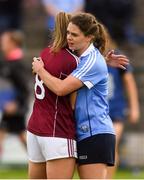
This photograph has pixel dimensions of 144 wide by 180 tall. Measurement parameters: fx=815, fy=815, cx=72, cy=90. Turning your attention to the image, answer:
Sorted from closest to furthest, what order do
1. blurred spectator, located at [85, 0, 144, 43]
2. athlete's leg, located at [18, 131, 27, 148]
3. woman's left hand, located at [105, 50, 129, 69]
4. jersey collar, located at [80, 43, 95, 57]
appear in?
jersey collar, located at [80, 43, 95, 57] → woman's left hand, located at [105, 50, 129, 69] → athlete's leg, located at [18, 131, 27, 148] → blurred spectator, located at [85, 0, 144, 43]

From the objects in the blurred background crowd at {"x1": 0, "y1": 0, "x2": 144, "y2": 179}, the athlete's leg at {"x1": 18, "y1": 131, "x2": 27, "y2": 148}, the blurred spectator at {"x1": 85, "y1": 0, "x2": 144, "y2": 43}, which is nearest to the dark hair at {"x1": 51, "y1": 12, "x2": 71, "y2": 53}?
the blurred background crowd at {"x1": 0, "y1": 0, "x2": 144, "y2": 179}

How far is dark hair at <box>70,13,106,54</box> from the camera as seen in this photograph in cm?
670

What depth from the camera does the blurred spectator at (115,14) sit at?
13.7m

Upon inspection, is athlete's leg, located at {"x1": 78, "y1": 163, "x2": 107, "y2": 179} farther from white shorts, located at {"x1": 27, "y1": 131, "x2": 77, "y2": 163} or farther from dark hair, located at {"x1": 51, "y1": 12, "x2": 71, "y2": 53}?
dark hair, located at {"x1": 51, "y1": 12, "x2": 71, "y2": 53}

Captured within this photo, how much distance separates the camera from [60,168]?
662 centimetres

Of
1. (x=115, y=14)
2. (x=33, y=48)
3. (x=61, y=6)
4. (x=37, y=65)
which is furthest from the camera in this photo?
(x=33, y=48)

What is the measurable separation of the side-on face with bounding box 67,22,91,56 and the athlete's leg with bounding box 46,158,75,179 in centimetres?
92

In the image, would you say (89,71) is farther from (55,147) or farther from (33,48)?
(33,48)

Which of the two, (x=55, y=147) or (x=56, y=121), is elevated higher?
(x=56, y=121)

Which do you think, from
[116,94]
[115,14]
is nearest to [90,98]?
[116,94]

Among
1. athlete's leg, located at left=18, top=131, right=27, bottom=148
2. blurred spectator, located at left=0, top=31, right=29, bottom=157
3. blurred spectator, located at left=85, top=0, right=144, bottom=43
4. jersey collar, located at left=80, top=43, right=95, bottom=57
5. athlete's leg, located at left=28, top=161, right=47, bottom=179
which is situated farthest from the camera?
blurred spectator, located at left=85, top=0, right=144, bottom=43

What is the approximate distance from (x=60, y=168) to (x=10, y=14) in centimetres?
855

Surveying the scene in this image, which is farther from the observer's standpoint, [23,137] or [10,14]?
[10,14]

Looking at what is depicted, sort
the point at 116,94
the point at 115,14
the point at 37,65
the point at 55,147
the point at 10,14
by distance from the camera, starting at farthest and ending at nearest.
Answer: the point at 10,14, the point at 115,14, the point at 116,94, the point at 37,65, the point at 55,147
